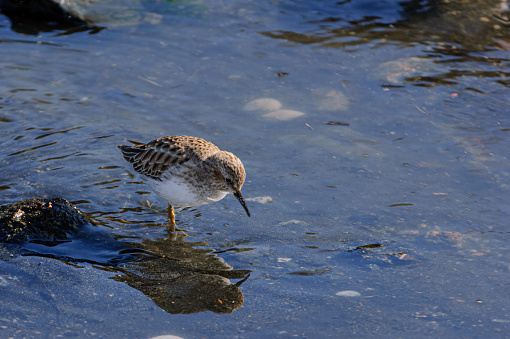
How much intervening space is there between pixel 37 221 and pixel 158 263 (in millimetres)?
1312

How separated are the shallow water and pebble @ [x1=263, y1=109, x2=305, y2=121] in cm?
11

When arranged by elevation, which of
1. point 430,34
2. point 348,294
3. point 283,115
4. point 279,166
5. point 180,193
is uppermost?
point 430,34

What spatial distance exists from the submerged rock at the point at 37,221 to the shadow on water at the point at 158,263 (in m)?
0.01

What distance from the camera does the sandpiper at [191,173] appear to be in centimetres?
616

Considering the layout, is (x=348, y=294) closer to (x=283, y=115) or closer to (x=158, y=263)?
(x=158, y=263)

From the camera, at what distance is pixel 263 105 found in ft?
28.4

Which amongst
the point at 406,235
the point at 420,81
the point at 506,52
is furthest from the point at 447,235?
the point at 506,52

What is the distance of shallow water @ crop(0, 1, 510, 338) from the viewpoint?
4965 millimetres

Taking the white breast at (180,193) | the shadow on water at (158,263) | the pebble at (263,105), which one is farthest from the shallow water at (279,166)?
the white breast at (180,193)

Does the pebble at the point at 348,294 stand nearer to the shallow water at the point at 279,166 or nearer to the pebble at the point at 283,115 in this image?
the shallow water at the point at 279,166

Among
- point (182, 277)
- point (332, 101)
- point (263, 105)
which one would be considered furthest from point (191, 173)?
point (332, 101)

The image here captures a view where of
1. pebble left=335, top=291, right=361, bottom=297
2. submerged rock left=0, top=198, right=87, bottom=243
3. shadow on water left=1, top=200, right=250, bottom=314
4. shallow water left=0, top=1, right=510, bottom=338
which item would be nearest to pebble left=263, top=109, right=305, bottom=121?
shallow water left=0, top=1, right=510, bottom=338

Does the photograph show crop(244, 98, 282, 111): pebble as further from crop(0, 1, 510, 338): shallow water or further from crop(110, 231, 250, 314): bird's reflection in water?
crop(110, 231, 250, 314): bird's reflection in water

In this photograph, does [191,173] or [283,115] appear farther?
[283,115]
